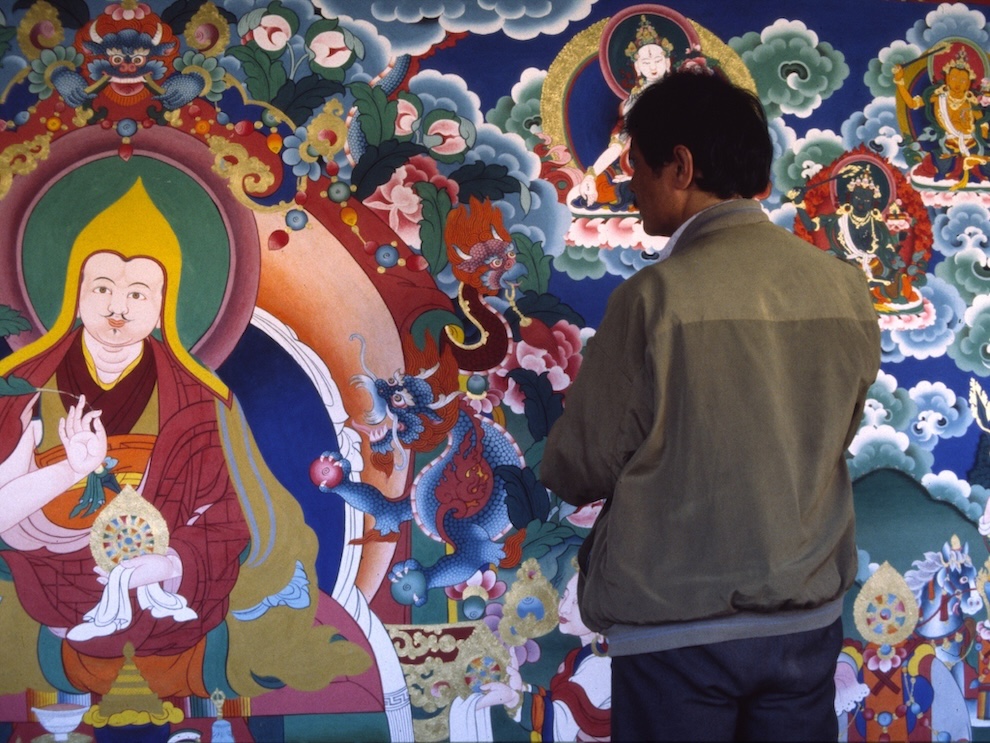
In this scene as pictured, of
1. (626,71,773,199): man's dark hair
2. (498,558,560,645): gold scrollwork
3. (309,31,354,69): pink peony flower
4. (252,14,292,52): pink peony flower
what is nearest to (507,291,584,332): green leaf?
(498,558,560,645): gold scrollwork

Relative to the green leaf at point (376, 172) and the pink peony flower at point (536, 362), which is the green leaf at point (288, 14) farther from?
the pink peony flower at point (536, 362)

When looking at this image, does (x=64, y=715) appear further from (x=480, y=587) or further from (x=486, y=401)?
(x=486, y=401)

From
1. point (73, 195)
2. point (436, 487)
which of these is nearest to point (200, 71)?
point (73, 195)

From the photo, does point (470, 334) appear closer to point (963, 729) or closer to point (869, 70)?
point (869, 70)

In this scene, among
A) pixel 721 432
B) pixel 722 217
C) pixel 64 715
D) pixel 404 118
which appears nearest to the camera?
pixel 721 432

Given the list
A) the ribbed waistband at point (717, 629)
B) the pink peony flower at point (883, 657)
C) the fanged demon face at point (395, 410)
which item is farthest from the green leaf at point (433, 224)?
the pink peony flower at point (883, 657)

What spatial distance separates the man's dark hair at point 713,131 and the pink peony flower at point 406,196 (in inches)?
44.0

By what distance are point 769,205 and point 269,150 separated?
54.7 inches

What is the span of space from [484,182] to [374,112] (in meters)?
0.35

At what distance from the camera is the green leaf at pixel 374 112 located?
277 centimetres

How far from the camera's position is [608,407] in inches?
64.1

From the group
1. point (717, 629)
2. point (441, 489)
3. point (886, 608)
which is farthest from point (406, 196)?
point (886, 608)

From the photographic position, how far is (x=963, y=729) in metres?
2.82

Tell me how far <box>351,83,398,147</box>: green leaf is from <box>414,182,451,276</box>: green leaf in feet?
0.55
